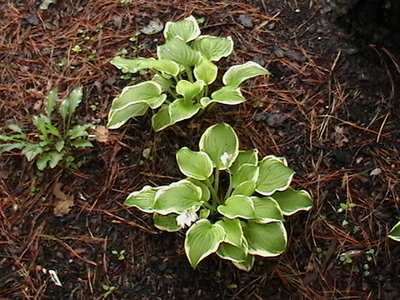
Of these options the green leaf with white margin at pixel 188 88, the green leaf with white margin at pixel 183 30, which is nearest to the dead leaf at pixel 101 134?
the green leaf with white margin at pixel 188 88

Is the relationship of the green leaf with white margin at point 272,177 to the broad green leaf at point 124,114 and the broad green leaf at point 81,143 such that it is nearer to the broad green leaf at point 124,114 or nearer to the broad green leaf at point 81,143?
the broad green leaf at point 124,114

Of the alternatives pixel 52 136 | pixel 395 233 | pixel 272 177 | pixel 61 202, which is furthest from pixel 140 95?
pixel 395 233

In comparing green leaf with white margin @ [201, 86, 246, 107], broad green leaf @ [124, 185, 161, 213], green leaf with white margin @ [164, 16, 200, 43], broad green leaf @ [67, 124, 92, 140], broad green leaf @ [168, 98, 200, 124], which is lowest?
broad green leaf @ [124, 185, 161, 213]

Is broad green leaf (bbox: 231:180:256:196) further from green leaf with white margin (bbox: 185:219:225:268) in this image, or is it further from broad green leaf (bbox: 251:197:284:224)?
green leaf with white margin (bbox: 185:219:225:268)

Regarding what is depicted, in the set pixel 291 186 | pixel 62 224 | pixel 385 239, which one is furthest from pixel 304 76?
pixel 62 224

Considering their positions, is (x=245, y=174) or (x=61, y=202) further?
(x=61, y=202)

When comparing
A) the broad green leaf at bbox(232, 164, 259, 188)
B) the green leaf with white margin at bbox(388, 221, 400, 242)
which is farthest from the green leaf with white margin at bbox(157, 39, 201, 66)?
the green leaf with white margin at bbox(388, 221, 400, 242)

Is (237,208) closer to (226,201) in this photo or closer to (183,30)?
(226,201)

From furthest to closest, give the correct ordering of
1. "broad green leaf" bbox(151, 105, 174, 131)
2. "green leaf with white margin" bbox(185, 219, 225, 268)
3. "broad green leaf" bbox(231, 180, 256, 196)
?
"broad green leaf" bbox(151, 105, 174, 131), "broad green leaf" bbox(231, 180, 256, 196), "green leaf with white margin" bbox(185, 219, 225, 268)
